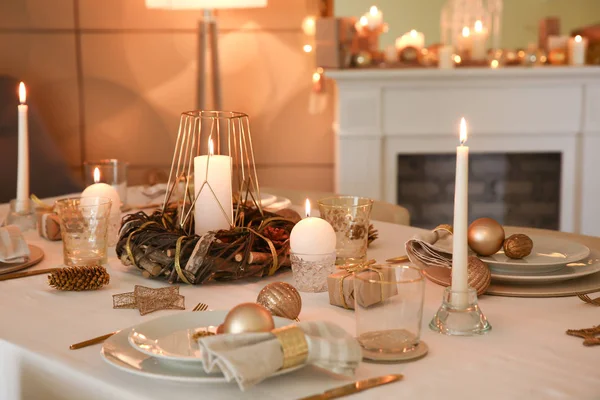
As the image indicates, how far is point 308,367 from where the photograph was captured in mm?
856

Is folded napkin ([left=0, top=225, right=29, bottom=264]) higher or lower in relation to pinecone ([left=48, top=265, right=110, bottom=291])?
higher

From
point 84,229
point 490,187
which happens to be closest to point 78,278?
point 84,229

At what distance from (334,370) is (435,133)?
2.79m

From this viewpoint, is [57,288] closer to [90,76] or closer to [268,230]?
[268,230]

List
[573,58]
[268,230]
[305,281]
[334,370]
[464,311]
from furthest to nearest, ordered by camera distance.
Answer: [573,58] < [268,230] < [305,281] < [464,311] < [334,370]

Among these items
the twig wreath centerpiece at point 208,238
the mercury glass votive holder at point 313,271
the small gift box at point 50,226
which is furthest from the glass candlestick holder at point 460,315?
the small gift box at point 50,226

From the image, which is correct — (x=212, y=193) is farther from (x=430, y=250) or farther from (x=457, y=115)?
(x=457, y=115)

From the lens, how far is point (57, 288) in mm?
1200

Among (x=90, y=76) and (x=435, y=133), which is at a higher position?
(x=90, y=76)

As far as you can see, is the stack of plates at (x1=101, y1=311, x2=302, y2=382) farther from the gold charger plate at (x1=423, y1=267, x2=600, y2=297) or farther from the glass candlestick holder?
the gold charger plate at (x1=423, y1=267, x2=600, y2=297)

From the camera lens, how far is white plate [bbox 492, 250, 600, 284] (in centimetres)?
116

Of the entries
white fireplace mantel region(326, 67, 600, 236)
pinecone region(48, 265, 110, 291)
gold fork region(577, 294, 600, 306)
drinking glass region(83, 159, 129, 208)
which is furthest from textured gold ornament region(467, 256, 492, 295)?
white fireplace mantel region(326, 67, 600, 236)

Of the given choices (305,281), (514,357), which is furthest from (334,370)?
(305,281)

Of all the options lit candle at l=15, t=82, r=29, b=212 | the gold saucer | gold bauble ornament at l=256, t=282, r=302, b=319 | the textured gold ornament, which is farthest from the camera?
lit candle at l=15, t=82, r=29, b=212
